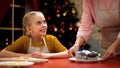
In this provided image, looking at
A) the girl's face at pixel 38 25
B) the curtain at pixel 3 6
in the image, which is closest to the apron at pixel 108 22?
the girl's face at pixel 38 25

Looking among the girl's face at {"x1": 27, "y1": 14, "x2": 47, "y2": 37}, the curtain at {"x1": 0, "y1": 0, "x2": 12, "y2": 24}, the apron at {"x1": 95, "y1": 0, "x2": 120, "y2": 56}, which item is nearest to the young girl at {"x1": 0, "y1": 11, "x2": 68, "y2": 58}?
the girl's face at {"x1": 27, "y1": 14, "x2": 47, "y2": 37}

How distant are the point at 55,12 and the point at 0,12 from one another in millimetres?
1376

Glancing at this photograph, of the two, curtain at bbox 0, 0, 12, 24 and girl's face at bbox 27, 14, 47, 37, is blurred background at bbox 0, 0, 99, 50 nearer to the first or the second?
curtain at bbox 0, 0, 12, 24

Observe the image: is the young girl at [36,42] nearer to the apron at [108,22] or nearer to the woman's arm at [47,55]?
the woman's arm at [47,55]

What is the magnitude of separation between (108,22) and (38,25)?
30.6 inches

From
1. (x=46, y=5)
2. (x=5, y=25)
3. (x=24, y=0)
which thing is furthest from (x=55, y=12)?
(x=5, y=25)

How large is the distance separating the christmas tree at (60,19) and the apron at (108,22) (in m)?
3.56

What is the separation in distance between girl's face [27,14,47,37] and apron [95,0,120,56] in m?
0.63

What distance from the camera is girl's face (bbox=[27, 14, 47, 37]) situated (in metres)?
2.35

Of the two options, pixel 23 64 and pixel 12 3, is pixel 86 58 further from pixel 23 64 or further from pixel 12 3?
pixel 12 3

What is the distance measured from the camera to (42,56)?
72.6 inches

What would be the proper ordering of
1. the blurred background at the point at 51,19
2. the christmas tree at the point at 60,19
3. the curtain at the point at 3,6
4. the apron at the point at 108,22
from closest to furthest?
1. the apron at the point at 108,22
2. the curtain at the point at 3,6
3. the blurred background at the point at 51,19
4. the christmas tree at the point at 60,19

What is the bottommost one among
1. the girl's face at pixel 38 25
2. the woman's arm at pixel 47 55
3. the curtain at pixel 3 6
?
the woman's arm at pixel 47 55

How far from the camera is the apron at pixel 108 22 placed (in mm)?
1805
